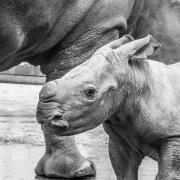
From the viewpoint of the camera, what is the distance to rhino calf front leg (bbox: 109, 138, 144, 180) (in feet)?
8.11

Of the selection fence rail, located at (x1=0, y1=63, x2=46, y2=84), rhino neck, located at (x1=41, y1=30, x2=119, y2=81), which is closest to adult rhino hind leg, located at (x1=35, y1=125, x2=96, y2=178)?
rhino neck, located at (x1=41, y1=30, x2=119, y2=81)

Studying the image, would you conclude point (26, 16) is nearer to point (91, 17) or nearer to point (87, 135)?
point (91, 17)

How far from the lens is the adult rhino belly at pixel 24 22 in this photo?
2.95 metres

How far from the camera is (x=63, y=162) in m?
3.46

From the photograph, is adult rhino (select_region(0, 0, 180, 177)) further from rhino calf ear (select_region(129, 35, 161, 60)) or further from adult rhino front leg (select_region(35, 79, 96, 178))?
rhino calf ear (select_region(129, 35, 161, 60))

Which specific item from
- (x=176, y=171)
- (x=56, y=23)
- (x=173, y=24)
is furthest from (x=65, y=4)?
(x=176, y=171)

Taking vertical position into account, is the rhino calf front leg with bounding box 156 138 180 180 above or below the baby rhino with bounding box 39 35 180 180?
below

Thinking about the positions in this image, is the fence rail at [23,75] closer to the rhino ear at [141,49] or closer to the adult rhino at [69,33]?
the adult rhino at [69,33]

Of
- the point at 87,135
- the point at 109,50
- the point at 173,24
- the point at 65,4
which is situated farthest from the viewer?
the point at 87,135

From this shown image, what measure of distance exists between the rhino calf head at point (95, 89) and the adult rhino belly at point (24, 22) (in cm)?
81

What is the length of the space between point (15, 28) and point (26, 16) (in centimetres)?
7

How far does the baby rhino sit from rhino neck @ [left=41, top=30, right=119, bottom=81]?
101 centimetres

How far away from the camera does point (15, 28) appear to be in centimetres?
301

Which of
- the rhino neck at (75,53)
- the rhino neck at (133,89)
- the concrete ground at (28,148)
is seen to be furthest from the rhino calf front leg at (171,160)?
the rhino neck at (75,53)
